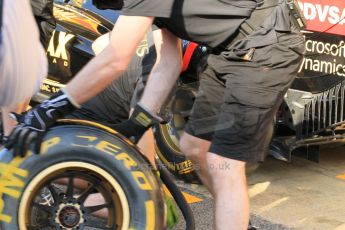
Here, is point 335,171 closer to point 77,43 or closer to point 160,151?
point 160,151

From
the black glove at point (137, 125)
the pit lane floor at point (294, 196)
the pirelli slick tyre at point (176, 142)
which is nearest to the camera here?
the black glove at point (137, 125)

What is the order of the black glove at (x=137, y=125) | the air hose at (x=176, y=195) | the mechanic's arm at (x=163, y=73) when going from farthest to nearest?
the mechanic's arm at (x=163, y=73) < the air hose at (x=176, y=195) < the black glove at (x=137, y=125)

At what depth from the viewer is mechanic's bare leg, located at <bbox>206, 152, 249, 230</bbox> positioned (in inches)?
123

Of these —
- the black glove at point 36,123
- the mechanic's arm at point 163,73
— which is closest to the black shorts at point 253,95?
the mechanic's arm at point 163,73

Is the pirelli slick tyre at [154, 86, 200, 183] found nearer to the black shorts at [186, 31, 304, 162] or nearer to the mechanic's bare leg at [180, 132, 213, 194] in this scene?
the mechanic's bare leg at [180, 132, 213, 194]

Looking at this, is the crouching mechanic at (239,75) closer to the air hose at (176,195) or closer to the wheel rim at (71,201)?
the air hose at (176,195)

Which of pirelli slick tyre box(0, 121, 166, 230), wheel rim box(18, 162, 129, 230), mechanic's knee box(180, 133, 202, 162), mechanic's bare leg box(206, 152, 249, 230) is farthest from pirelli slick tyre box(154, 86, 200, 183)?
pirelli slick tyre box(0, 121, 166, 230)

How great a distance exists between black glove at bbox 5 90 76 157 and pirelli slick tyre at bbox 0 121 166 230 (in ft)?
0.10

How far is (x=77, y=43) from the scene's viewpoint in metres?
5.07

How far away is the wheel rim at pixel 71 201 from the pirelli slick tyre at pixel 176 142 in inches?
74.5

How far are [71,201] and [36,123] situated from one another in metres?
0.40

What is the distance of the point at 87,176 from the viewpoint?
2719mm

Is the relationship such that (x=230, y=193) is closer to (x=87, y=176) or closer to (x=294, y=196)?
(x=87, y=176)

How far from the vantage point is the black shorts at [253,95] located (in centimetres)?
308
